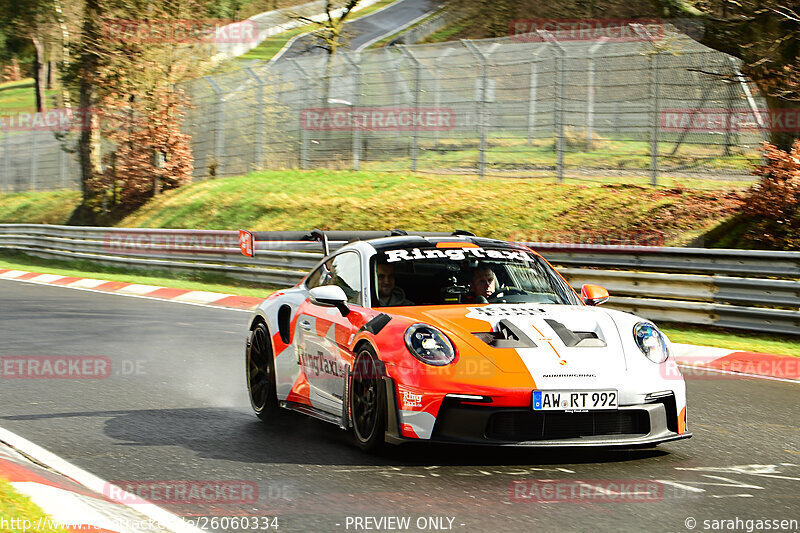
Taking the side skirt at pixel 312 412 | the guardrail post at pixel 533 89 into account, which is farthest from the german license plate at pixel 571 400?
the guardrail post at pixel 533 89

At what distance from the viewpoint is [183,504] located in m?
5.28

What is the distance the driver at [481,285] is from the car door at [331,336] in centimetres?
72

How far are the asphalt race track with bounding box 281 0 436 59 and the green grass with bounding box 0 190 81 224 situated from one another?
53.5 ft

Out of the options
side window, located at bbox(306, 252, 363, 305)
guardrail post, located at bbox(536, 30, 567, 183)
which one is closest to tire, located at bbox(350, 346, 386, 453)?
side window, located at bbox(306, 252, 363, 305)

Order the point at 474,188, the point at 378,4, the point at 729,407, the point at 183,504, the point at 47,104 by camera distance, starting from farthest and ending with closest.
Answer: the point at 47,104 → the point at 378,4 → the point at 474,188 → the point at 729,407 → the point at 183,504

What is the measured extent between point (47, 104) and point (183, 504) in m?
81.9

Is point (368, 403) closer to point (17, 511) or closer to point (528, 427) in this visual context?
point (528, 427)

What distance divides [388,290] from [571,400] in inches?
65.9

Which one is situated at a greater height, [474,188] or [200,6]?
[200,6]

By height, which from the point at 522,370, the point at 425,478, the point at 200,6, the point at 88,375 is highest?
the point at 200,6

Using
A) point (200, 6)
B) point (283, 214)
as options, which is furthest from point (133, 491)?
point (200, 6)

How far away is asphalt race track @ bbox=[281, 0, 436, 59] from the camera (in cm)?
5550

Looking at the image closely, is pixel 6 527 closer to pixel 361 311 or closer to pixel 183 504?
pixel 183 504

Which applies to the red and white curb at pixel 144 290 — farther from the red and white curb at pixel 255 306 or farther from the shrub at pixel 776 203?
the shrub at pixel 776 203
